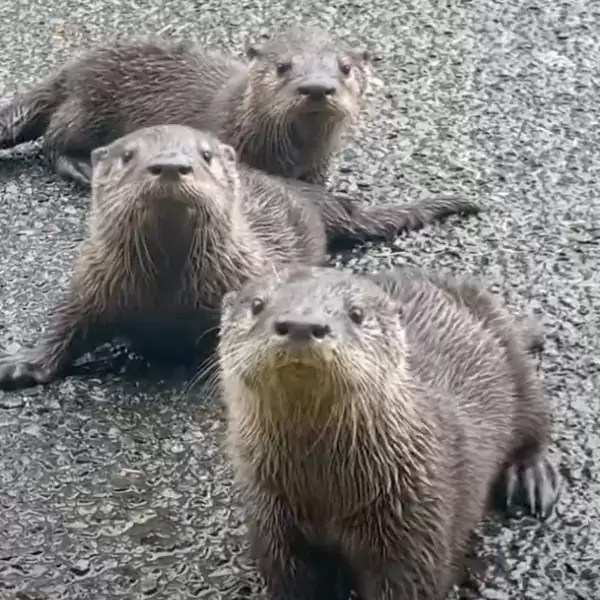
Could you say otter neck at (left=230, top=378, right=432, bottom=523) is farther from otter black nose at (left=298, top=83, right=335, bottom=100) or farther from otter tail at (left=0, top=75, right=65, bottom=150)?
otter tail at (left=0, top=75, right=65, bottom=150)

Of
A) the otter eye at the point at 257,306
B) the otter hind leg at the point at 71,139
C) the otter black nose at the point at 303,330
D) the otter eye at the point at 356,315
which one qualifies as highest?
the otter black nose at the point at 303,330

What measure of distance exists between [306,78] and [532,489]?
148 cm

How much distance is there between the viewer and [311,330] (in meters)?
2.18

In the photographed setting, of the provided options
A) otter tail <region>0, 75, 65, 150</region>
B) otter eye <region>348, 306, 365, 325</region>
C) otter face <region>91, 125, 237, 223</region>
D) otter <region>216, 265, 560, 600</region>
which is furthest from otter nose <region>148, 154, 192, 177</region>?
otter tail <region>0, 75, 65, 150</region>

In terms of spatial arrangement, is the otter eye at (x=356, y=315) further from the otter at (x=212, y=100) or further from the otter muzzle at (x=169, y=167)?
the otter at (x=212, y=100)

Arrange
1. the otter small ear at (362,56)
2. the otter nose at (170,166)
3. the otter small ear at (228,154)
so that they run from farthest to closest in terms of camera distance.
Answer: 1. the otter small ear at (362,56)
2. the otter small ear at (228,154)
3. the otter nose at (170,166)

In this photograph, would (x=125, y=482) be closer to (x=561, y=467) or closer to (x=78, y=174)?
(x=561, y=467)

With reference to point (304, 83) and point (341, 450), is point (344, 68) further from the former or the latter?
point (341, 450)

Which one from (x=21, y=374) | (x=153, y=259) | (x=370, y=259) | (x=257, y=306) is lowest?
(x=21, y=374)

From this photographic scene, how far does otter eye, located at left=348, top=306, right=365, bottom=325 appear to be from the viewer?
7.70 ft

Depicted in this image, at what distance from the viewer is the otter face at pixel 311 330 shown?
220cm

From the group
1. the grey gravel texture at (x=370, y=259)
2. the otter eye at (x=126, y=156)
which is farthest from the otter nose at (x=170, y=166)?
the grey gravel texture at (x=370, y=259)

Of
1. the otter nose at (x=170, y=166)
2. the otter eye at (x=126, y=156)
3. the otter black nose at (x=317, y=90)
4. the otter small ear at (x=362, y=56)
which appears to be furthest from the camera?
the otter small ear at (x=362, y=56)

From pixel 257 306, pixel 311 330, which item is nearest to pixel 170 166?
pixel 257 306
